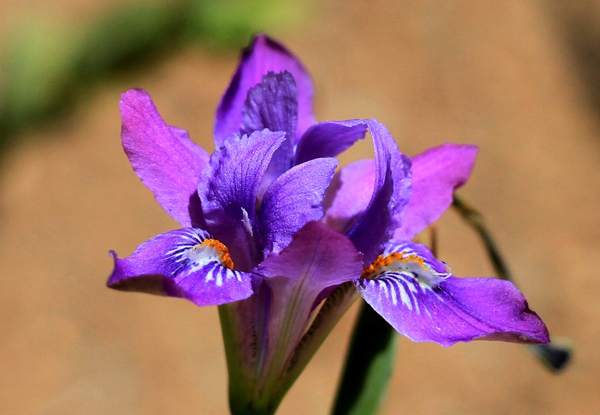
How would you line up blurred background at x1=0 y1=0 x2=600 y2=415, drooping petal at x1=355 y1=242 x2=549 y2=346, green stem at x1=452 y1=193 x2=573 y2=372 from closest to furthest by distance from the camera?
drooping petal at x1=355 y1=242 x2=549 y2=346 → green stem at x1=452 y1=193 x2=573 y2=372 → blurred background at x1=0 y1=0 x2=600 y2=415

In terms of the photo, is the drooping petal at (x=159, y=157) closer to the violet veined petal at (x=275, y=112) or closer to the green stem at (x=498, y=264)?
the violet veined petal at (x=275, y=112)

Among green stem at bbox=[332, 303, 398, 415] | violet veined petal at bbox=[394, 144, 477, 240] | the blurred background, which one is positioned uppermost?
violet veined petal at bbox=[394, 144, 477, 240]

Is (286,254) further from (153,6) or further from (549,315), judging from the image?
(153,6)

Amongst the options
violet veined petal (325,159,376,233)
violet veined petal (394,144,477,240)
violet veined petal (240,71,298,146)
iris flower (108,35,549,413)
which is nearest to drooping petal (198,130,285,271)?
iris flower (108,35,549,413)

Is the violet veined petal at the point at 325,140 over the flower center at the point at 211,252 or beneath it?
over

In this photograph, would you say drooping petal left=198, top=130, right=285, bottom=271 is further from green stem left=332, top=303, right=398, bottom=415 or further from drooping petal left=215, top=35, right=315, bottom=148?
green stem left=332, top=303, right=398, bottom=415

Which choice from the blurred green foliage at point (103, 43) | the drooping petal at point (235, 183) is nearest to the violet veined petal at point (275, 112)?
the drooping petal at point (235, 183)

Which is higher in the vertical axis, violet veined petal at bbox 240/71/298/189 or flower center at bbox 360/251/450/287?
violet veined petal at bbox 240/71/298/189

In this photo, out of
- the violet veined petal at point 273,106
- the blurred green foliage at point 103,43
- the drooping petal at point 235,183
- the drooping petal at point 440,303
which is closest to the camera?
the drooping petal at point 440,303
